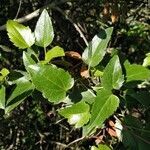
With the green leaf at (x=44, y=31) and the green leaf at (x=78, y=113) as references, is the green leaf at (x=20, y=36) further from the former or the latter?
the green leaf at (x=78, y=113)

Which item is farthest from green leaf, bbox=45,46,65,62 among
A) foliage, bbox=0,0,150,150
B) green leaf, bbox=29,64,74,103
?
green leaf, bbox=29,64,74,103

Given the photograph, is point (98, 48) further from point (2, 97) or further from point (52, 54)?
point (2, 97)

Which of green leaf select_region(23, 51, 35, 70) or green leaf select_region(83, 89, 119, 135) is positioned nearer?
green leaf select_region(83, 89, 119, 135)

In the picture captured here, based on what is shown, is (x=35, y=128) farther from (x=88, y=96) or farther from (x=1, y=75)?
(x=88, y=96)

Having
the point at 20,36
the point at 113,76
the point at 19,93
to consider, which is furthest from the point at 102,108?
the point at 20,36

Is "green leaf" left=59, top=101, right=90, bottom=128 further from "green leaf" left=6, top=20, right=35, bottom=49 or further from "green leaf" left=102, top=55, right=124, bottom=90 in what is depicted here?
"green leaf" left=6, top=20, right=35, bottom=49

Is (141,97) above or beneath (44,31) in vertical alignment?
beneath
